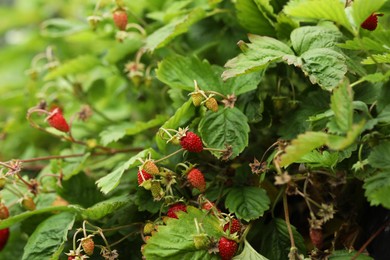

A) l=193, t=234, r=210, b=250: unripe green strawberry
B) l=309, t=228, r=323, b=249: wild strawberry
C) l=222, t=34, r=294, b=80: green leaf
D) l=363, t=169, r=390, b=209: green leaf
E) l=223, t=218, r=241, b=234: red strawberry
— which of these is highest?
l=222, t=34, r=294, b=80: green leaf

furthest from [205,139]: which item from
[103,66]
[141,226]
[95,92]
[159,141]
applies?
[95,92]

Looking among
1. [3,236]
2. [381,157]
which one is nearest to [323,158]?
[381,157]

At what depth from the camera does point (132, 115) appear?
60.0 inches

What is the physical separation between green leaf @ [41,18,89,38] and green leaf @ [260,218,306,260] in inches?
27.7

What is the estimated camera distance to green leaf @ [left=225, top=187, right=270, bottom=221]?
35.5 inches

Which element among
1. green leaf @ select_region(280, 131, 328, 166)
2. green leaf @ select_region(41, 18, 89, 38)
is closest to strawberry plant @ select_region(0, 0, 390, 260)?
green leaf @ select_region(280, 131, 328, 166)

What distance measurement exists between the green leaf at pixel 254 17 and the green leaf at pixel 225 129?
18cm

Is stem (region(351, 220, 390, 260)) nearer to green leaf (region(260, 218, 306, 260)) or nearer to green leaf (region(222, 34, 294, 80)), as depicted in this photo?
green leaf (region(260, 218, 306, 260))

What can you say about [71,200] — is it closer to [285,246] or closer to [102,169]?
[102,169]

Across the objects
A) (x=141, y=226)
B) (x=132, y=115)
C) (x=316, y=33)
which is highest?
(x=316, y=33)

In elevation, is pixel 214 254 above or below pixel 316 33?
below

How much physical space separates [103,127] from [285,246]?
642 millimetres

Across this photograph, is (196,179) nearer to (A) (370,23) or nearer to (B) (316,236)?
(B) (316,236)

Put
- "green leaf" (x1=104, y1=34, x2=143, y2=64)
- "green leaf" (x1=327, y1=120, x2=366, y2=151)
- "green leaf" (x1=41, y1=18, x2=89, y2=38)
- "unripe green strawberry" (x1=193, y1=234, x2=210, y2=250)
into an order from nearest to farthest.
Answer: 1. "green leaf" (x1=327, y1=120, x2=366, y2=151)
2. "unripe green strawberry" (x1=193, y1=234, x2=210, y2=250)
3. "green leaf" (x1=104, y1=34, x2=143, y2=64)
4. "green leaf" (x1=41, y1=18, x2=89, y2=38)
